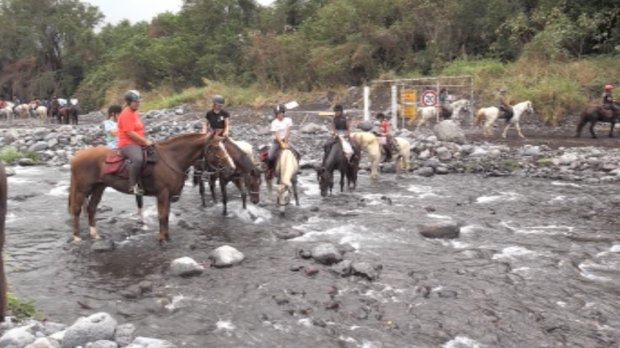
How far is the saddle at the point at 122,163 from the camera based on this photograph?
963 cm

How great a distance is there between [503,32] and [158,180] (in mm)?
24938

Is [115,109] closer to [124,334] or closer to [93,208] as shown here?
[93,208]

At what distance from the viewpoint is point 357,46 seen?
3259cm

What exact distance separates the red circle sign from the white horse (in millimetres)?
13026

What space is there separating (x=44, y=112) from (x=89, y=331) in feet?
129

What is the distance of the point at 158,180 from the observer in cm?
973

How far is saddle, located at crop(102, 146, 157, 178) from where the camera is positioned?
9.63 meters

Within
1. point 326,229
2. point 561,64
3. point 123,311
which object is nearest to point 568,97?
point 561,64

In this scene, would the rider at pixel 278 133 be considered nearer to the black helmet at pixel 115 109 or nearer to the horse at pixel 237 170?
the horse at pixel 237 170

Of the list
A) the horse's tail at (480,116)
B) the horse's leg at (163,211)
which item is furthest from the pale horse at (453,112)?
the horse's leg at (163,211)

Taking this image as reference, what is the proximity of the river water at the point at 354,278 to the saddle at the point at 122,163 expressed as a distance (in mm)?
1252

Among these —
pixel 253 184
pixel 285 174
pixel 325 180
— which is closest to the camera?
pixel 253 184

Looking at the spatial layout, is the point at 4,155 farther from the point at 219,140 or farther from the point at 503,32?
→ the point at 503,32

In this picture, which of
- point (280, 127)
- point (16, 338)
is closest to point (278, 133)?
point (280, 127)
